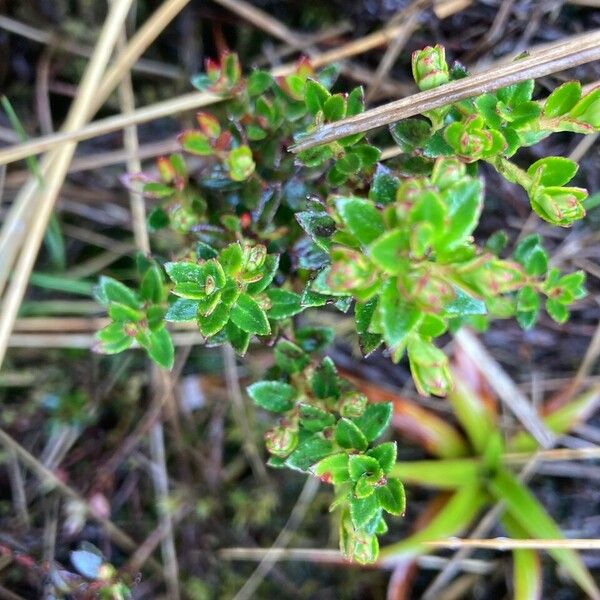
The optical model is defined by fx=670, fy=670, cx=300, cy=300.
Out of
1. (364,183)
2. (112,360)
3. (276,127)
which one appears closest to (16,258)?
(112,360)

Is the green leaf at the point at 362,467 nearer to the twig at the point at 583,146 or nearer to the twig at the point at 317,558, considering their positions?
the twig at the point at 317,558

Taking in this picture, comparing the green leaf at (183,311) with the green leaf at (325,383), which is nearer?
the green leaf at (183,311)

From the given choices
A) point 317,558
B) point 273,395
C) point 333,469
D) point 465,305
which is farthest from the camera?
point 317,558

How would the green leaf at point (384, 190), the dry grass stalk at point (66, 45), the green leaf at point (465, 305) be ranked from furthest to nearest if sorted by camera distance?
the dry grass stalk at point (66, 45) → the green leaf at point (384, 190) → the green leaf at point (465, 305)

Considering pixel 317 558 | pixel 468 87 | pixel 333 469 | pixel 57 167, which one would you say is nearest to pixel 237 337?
pixel 333 469

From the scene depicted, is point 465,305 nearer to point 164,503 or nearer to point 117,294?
point 117,294

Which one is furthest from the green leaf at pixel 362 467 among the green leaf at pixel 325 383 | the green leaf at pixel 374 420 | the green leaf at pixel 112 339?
the green leaf at pixel 112 339
